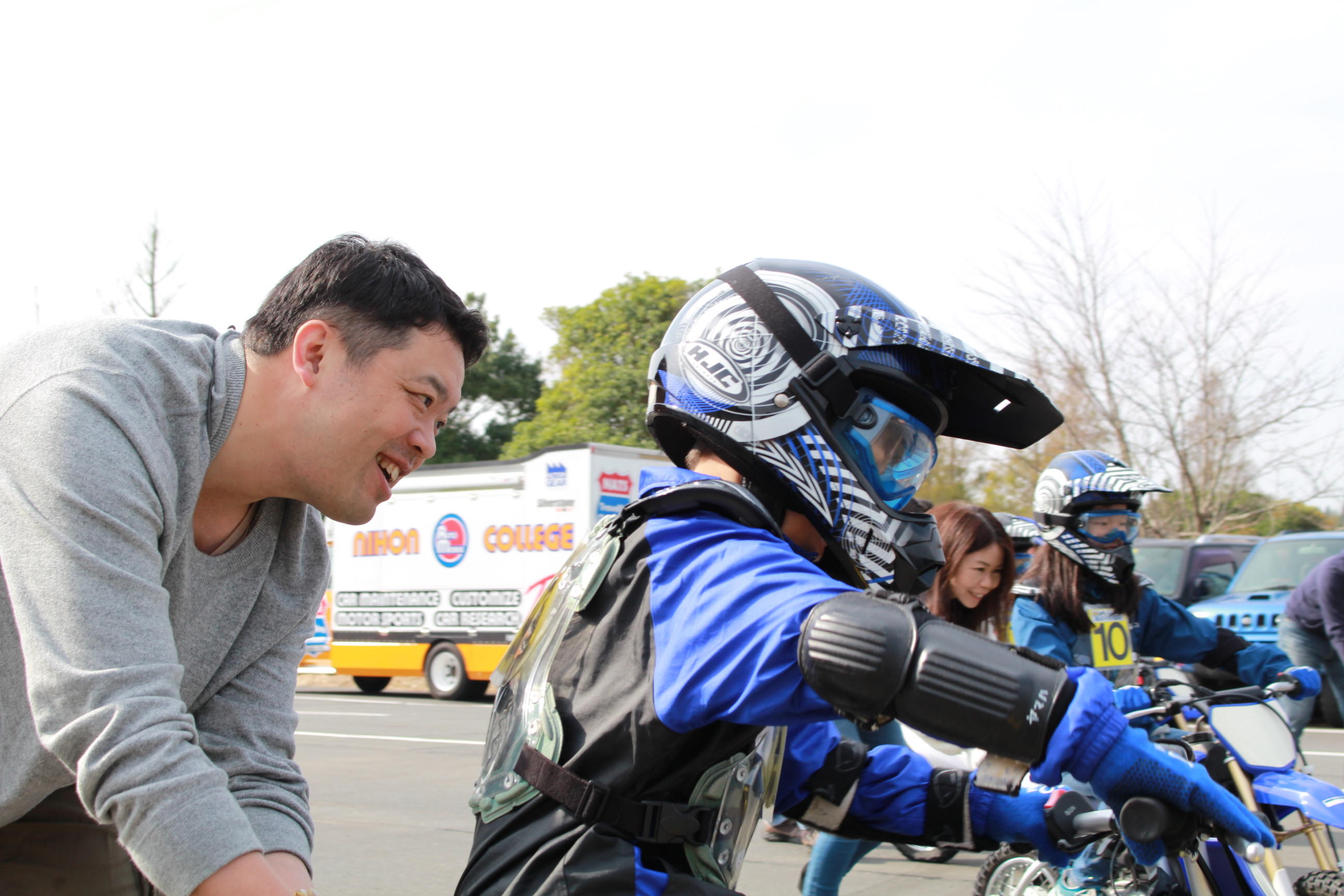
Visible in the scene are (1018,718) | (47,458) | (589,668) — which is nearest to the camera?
(1018,718)

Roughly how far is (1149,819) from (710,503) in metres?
0.78

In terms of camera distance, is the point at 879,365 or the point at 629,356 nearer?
the point at 879,365

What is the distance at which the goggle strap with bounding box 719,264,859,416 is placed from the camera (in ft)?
6.57

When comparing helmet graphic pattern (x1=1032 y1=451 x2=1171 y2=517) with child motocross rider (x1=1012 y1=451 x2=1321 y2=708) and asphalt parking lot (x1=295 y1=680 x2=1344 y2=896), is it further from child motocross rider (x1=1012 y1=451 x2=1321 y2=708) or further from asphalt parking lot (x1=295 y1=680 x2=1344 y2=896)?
asphalt parking lot (x1=295 y1=680 x2=1344 y2=896)

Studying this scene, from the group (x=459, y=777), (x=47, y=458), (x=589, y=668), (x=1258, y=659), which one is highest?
(x=47, y=458)

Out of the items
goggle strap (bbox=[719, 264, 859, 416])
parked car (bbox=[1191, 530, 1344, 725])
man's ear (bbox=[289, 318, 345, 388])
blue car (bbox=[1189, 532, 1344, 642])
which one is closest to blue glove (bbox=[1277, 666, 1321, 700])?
goggle strap (bbox=[719, 264, 859, 416])

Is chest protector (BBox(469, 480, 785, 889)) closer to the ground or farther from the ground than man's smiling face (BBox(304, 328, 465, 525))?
closer to the ground

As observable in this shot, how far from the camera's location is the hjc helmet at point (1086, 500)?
475 centimetres

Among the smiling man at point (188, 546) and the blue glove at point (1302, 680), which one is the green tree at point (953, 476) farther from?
the smiling man at point (188, 546)

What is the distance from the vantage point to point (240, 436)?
193 centimetres

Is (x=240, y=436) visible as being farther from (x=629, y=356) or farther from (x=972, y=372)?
(x=629, y=356)

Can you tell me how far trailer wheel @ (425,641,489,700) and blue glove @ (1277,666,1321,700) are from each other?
40.2ft

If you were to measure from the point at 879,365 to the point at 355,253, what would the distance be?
0.94 metres

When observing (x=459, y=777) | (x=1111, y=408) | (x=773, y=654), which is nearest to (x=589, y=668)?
(x=773, y=654)
